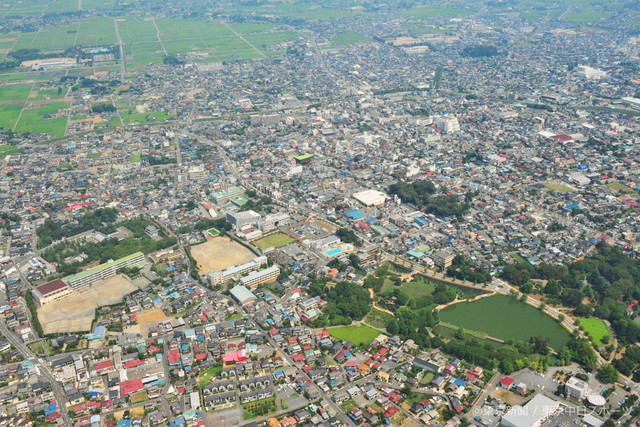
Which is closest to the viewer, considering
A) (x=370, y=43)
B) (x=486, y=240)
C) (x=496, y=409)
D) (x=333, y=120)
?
(x=496, y=409)

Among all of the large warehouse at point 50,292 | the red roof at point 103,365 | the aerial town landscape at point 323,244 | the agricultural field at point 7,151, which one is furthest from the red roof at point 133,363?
the agricultural field at point 7,151

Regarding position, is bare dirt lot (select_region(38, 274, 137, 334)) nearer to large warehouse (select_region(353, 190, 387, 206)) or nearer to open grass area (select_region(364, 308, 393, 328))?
open grass area (select_region(364, 308, 393, 328))

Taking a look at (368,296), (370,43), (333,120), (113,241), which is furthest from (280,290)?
(370,43)

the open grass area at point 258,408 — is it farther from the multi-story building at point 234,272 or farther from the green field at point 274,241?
the green field at point 274,241

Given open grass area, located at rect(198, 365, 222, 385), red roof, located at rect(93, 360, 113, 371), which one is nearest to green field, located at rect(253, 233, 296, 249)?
open grass area, located at rect(198, 365, 222, 385)

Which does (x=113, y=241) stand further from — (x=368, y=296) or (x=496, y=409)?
(x=496, y=409)

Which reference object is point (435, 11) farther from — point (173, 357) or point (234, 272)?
point (173, 357)
